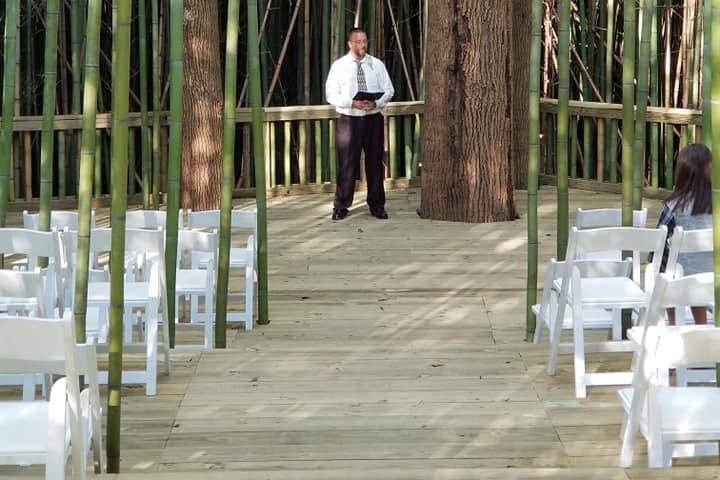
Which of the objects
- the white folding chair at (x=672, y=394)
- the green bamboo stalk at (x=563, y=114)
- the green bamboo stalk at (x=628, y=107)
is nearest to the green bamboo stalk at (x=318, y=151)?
the green bamboo stalk at (x=563, y=114)

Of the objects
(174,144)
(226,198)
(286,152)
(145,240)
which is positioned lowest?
(145,240)

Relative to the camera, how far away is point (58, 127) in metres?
9.53

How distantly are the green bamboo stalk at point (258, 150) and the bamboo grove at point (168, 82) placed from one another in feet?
9.61

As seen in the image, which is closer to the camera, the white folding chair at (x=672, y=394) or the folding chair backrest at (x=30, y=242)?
Answer: the white folding chair at (x=672, y=394)

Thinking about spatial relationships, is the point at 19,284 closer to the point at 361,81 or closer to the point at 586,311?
the point at 586,311

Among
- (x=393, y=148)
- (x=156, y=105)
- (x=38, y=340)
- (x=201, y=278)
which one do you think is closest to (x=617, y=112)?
(x=393, y=148)

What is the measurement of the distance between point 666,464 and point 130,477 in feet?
4.90

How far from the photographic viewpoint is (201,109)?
9180 millimetres

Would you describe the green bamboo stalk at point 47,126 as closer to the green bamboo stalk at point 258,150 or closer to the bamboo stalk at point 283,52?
the green bamboo stalk at point 258,150

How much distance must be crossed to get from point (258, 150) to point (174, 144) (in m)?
0.74

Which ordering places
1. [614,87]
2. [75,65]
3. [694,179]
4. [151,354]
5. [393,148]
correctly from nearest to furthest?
[151,354]
[694,179]
[75,65]
[393,148]
[614,87]

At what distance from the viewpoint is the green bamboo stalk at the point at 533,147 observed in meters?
5.68

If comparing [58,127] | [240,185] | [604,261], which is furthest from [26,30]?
[604,261]

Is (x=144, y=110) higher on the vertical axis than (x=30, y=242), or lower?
higher
